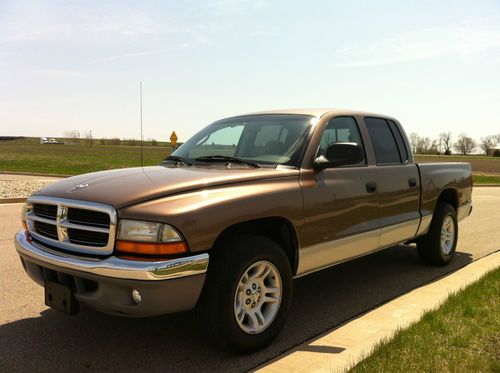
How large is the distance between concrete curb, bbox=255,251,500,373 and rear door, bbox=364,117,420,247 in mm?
634

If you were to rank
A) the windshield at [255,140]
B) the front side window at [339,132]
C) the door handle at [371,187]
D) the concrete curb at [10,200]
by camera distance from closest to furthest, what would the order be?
the windshield at [255,140] → the front side window at [339,132] → the door handle at [371,187] → the concrete curb at [10,200]

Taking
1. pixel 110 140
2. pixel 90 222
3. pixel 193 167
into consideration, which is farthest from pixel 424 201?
pixel 110 140

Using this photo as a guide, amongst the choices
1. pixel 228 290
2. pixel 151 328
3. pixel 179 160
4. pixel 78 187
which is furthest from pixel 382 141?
pixel 78 187

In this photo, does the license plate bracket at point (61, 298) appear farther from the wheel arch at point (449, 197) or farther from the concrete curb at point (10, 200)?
the concrete curb at point (10, 200)

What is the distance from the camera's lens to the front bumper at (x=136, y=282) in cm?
295

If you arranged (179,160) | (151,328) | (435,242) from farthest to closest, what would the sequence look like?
(435,242) → (179,160) → (151,328)

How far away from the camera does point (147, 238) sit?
3.01 metres

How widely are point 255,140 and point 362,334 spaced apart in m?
1.99

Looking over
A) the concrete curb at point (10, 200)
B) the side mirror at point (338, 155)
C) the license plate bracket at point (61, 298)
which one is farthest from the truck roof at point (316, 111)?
the concrete curb at point (10, 200)

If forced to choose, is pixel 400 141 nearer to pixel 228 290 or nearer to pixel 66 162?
pixel 228 290

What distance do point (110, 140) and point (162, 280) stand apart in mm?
136783

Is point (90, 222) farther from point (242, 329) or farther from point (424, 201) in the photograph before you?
point (424, 201)

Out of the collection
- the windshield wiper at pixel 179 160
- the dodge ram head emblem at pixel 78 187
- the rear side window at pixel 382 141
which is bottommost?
the dodge ram head emblem at pixel 78 187

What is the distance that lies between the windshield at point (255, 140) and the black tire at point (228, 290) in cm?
94
